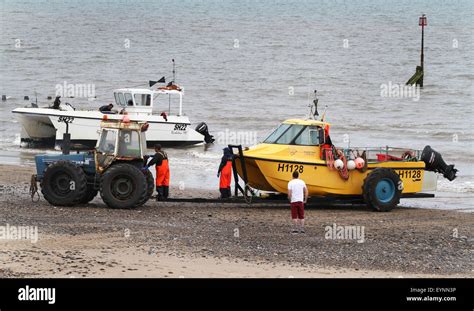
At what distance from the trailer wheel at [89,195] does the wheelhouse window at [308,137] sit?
432cm

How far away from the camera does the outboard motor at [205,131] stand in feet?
113

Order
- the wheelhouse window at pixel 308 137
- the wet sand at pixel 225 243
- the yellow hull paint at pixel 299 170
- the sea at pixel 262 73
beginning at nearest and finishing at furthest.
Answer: the wet sand at pixel 225 243
the yellow hull paint at pixel 299 170
the wheelhouse window at pixel 308 137
the sea at pixel 262 73

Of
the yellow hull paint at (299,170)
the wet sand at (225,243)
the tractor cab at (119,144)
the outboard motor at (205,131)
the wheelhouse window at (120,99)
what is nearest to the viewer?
the wet sand at (225,243)

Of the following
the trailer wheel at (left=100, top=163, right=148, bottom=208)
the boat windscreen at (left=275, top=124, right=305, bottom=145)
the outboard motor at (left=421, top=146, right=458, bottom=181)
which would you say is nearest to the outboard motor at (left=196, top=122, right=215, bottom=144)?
the boat windscreen at (left=275, top=124, right=305, bottom=145)

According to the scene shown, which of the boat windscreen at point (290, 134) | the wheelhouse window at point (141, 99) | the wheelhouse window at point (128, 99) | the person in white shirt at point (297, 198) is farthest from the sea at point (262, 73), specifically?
the person in white shirt at point (297, 198)

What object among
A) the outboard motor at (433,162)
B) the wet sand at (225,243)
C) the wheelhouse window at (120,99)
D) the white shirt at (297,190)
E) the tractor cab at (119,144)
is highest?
the wheelhouse window at (120,99)

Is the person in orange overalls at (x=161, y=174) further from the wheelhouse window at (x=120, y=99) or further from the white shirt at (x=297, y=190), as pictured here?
the wheelhouse window at (x=120, y=99)

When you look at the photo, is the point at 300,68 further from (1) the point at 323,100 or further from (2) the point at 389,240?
(2) the point at 389,240

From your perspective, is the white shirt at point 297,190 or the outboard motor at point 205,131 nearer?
the white shirt at point 297,190

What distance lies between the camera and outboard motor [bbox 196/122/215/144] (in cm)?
3443

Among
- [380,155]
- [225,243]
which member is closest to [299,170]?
[380,155]

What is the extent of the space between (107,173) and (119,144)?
728 mm
